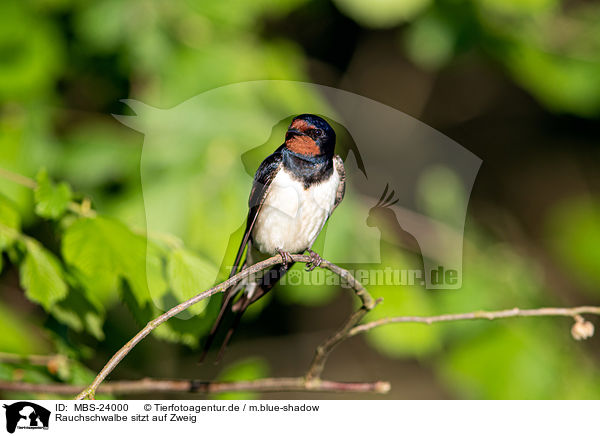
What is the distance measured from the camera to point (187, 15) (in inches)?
89.7

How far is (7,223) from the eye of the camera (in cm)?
124

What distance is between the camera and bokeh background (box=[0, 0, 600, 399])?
4.35 ft

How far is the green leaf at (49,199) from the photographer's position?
119cm

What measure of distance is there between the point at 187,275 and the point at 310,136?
361mm

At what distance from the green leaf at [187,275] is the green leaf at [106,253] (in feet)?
0.27

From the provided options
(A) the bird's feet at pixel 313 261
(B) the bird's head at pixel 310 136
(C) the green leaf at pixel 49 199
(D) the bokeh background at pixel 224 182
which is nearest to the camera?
(B) the bird's head at pixel 310 136

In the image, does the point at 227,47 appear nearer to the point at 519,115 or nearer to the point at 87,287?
the point at 87,287

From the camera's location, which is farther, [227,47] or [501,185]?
[501,185]

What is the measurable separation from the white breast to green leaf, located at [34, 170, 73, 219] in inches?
16.3

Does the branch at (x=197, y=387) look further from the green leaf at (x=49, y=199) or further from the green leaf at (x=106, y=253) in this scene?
the green leaf at (x=49, y=199)

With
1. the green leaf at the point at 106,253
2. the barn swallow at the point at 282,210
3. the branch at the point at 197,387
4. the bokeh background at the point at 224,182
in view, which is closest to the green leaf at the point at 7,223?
the bokeh background at the point at 224,182

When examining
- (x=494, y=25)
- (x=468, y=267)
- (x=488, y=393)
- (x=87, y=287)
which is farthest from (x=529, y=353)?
(x=87, y=287)

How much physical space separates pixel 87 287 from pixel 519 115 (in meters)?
3.50

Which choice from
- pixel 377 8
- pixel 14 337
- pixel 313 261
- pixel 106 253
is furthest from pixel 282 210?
pixel 377 8
